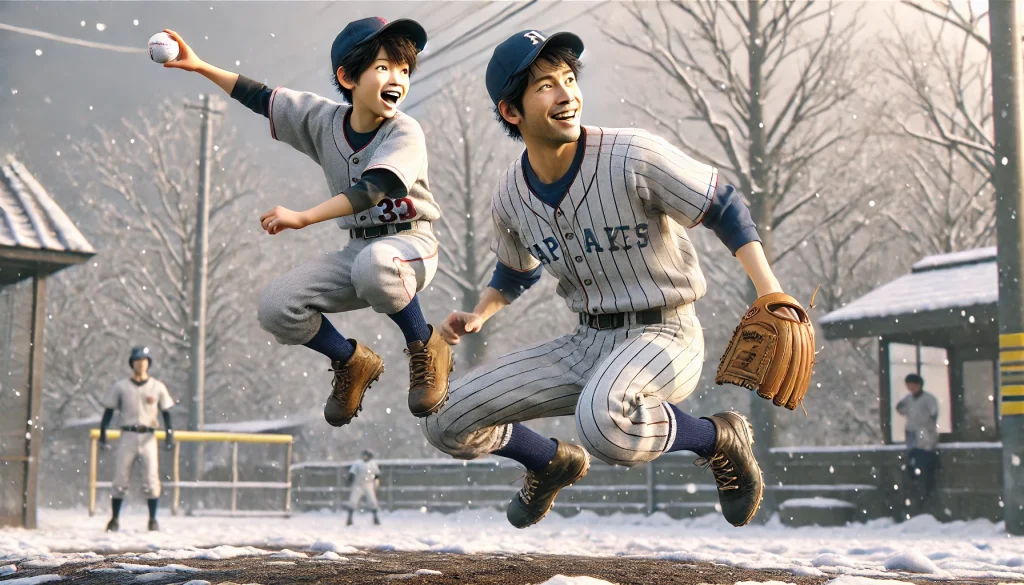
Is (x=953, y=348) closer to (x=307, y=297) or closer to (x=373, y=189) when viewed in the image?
(x=307, y=297)

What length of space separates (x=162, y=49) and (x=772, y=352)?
2683 mm

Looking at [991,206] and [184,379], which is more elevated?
[991,206]

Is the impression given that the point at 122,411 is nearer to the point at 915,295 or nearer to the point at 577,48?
the point at 577,48

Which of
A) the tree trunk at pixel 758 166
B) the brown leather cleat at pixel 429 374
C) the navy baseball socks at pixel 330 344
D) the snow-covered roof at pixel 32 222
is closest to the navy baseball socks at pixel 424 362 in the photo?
the brown leather cleat at pixel 429 374

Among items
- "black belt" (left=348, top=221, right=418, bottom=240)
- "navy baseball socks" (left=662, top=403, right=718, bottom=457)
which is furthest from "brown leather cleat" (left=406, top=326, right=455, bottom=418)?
"navy baseball socks" (left=662, top=403, right=718, bottom=457)

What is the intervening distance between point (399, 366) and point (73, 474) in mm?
12382

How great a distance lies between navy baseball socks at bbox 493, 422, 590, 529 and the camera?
4812 millimetres

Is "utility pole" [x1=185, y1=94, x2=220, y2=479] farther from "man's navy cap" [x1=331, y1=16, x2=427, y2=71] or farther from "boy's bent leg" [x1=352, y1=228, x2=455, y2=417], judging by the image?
"boy's bent leg" [x1=352, y1=228, x2=455, y2=417]

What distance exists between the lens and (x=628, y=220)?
→ 4.32m

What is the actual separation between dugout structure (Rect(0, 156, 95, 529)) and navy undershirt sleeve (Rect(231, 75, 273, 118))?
812 centimetres

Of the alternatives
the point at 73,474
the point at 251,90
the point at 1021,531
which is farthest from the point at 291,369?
the point at 251,90

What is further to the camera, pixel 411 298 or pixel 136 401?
pixel 136 401

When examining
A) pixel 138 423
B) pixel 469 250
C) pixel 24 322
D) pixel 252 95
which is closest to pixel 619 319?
pixel 252 95

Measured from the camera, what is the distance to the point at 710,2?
55.2 feet
